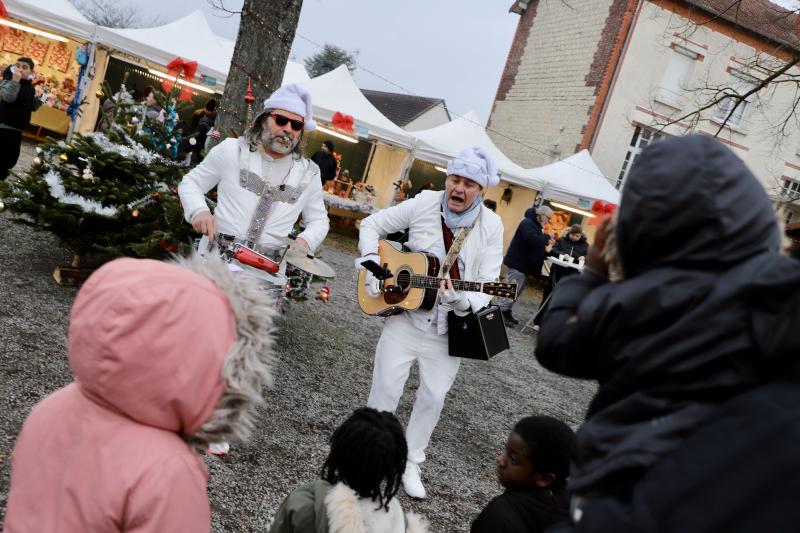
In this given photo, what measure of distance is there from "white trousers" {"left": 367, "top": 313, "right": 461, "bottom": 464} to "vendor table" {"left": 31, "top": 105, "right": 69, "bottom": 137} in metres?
16.5

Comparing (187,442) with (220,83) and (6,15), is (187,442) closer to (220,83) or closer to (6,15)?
(220,83)

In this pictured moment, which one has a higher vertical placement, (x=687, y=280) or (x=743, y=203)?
(x=743, y=203)

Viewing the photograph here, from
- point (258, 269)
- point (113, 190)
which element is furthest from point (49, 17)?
point (258, 269)

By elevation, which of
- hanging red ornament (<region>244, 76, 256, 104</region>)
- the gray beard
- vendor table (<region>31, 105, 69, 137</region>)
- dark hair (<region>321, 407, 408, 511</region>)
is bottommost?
vendor table (<region>31, 105, 69, 137</region>)

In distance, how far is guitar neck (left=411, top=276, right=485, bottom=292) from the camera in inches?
146

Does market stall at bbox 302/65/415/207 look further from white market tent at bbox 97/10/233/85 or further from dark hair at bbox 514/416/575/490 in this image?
dark hair at bbox 514/416/575/490

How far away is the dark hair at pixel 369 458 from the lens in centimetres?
192

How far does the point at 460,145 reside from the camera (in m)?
15.7

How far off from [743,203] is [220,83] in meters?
13.5

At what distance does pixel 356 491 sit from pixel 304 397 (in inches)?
115

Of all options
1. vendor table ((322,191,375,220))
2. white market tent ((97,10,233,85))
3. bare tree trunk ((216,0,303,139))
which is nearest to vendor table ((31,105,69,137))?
white market tent ((97,10,233,85))

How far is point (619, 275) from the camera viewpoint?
133 centimetres

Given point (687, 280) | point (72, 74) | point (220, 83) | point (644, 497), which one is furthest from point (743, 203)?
point (72, 74)

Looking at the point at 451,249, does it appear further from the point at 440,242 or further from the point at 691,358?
the point at 691,358
